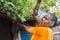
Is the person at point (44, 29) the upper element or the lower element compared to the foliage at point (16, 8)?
lower

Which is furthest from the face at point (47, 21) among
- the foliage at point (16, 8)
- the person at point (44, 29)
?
the foliage at point (16, 8)

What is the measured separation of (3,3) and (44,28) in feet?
2.17

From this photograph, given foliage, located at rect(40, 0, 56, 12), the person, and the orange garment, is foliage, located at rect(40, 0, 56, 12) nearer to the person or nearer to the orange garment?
the person

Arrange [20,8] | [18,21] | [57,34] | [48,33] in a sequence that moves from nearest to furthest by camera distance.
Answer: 1. [48,33]
2. [20,8]
3. [18,21]
4. [57,34]

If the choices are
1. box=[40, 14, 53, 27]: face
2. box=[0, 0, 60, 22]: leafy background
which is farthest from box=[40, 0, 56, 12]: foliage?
box=[40, 14, 53, 27]: face

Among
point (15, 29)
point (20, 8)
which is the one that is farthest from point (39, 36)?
point (15, 29)

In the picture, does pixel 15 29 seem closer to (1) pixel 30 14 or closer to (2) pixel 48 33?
(1) pixel 30 14

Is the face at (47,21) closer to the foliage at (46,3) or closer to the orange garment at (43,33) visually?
the orange garment at (43,33)

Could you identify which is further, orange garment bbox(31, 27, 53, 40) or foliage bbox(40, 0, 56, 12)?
foliage bbox(40, 0, 56, 12)

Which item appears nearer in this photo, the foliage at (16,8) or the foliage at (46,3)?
the foliage at (16,8)

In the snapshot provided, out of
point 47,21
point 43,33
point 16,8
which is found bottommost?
point 43,33

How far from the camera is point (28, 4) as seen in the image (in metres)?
3.24

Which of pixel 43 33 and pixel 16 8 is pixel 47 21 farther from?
pixel 16 8

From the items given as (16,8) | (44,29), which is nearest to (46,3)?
(16,8)
